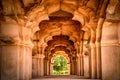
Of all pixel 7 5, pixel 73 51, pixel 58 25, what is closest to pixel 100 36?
pixel 7 5

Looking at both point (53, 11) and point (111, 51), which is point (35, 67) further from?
point (111, 51)

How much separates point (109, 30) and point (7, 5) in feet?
16.0

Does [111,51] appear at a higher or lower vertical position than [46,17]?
lower

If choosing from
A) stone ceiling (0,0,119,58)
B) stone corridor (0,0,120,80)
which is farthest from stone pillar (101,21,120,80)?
stone ceiling (0,0,119,58)

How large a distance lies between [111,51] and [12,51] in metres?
4.62

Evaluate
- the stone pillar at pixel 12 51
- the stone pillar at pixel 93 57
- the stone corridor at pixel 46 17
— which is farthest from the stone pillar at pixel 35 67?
the stone pillar at pixel 12 51

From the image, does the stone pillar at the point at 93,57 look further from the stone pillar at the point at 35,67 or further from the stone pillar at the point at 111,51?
the stone pillar at the point at 35,67

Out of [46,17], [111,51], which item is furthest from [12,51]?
[111,51]

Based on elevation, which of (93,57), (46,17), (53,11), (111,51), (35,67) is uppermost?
Result: (53,11)

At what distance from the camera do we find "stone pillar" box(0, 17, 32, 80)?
13.4 m

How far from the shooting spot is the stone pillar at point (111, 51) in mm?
13820

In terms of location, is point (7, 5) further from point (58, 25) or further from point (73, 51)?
point (73, 51)

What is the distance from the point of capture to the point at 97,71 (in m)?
15.3

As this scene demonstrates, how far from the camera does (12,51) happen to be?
13.6 m
